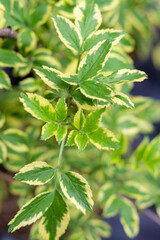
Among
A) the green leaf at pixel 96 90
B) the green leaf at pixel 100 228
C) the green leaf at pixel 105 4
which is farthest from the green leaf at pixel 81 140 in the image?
the green leaf at pixel 100 228

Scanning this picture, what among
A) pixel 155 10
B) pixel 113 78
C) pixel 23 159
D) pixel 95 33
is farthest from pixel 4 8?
pixel 155 10

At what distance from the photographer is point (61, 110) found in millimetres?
579

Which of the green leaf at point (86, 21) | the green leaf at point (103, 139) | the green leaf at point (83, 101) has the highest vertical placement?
the green leaf at point (86, 21)

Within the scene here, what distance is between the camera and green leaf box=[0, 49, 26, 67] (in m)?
0.73

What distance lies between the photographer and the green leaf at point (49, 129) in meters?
0.56

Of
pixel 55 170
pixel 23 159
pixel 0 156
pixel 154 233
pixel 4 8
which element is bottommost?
pixel 154 233

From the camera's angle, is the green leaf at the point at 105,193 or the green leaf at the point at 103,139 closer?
the green leaf at the point at 103,139

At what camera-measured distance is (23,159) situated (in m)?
0.99

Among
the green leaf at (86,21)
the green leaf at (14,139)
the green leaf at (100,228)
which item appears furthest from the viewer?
the green leaf at (100,228)

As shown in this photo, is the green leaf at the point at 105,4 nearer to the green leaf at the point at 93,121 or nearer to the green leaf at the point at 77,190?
the green leaf at the point at 93,121

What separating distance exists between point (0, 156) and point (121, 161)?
16.6 inches

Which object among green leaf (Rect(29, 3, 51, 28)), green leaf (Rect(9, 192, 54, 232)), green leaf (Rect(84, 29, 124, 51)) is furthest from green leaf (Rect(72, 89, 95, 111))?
green leaf (Rect(29, 3, 51, 28))

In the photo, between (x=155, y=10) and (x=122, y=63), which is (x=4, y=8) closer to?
(x=122, y=63)

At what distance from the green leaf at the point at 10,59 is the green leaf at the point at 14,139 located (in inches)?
9.9
